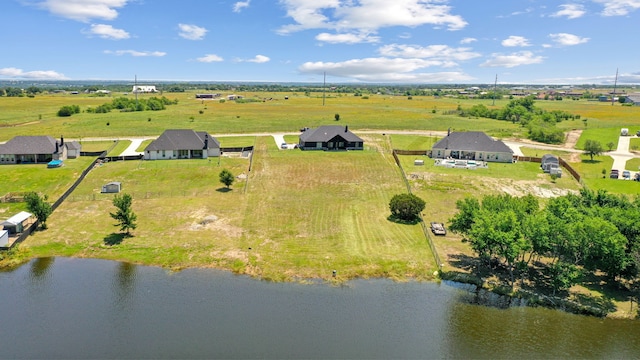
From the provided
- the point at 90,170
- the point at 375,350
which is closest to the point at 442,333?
the point at 375,350

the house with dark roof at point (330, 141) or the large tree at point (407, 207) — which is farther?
the house with dark roof at point (330, 141)

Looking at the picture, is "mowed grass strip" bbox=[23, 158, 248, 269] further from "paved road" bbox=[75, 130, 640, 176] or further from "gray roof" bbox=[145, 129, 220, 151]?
"paved road" bbox=[75, 130, 640, 176]

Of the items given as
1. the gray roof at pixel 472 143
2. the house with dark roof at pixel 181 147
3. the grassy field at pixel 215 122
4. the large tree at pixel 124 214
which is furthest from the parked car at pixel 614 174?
the large tree at pixel 124 214

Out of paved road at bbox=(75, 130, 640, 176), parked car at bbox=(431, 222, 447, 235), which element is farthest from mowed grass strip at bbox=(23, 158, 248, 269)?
parked car at bbox=(431, 222, 447, 235)

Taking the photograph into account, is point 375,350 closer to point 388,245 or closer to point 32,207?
point 388,245

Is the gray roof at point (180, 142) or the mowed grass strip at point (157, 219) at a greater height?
the gray roof at point (180, 142)

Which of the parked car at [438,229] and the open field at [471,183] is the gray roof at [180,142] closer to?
the open field at [471,183]
